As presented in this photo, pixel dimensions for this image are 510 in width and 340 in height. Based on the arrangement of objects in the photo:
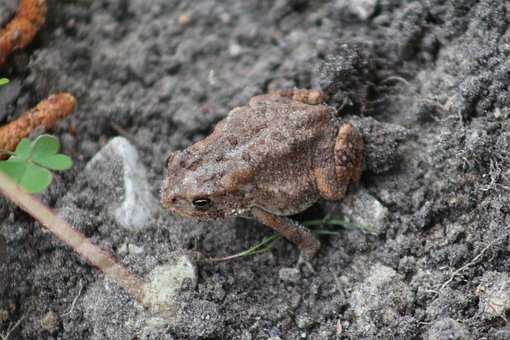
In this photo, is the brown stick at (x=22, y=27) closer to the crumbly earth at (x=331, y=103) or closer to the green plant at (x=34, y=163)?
the crumbly earth at (x=331, y=103)

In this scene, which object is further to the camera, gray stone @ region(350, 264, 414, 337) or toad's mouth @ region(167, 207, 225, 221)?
toad's mouth @ region(167, 207, 225, 221)

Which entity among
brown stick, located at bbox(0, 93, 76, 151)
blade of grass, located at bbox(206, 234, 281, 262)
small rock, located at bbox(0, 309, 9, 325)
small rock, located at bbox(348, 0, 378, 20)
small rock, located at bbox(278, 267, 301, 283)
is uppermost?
brown stick, located at bbox(0, 93, 76, 151)

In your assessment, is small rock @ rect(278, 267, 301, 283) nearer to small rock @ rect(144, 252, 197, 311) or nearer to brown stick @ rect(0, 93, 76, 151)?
small rock @ rect(144, 252, 197, 311)

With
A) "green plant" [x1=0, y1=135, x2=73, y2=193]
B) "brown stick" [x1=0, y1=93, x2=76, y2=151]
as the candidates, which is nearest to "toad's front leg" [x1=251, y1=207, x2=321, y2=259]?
"green plant" [x1=0, y1=135, x2=73, y2=193]

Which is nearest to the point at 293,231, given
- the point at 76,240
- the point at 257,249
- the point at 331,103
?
the point at 257,249

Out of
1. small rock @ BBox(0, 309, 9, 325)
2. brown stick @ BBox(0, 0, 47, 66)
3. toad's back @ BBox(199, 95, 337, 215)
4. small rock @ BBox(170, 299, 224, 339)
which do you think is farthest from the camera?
brown stick @ BBox(0, 0, 47, 66)

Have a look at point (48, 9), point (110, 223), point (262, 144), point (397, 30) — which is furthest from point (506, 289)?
point (48, 9)

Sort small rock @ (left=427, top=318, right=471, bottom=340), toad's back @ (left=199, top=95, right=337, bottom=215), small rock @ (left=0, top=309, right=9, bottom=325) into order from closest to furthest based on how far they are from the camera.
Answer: small rock @ (left=427, top=318, right=471, bottom=340)
small rock @ (left=0, top=309, right=9, bottom=325)
toad's back @ (left=199, top=95, right=337, bottom=215)
